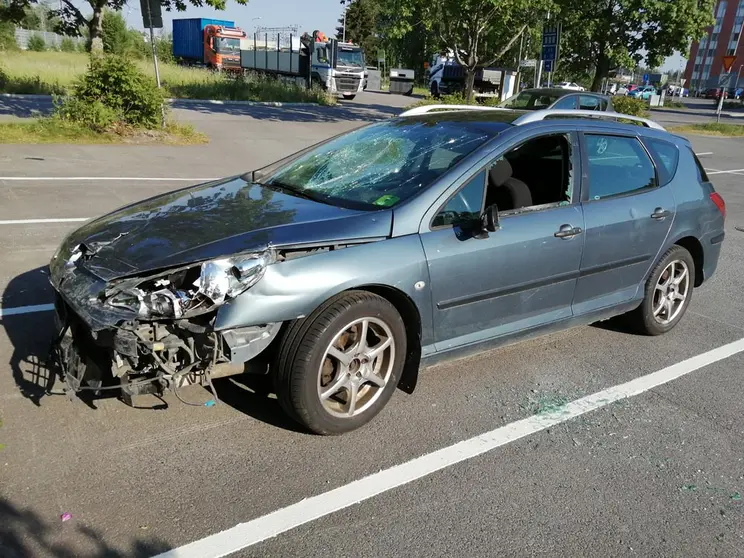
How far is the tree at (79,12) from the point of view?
16734 millimetres

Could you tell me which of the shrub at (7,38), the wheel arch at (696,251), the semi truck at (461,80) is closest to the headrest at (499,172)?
the wheel arch at (696,251)

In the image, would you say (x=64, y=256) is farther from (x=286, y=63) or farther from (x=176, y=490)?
(x=286, y=63)

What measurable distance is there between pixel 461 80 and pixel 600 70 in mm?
14832

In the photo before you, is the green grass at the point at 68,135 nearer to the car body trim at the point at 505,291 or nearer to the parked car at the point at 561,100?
the parked car at the point at 561,100

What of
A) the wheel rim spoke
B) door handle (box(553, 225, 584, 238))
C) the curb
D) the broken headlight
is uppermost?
door handle (box(553, 225, 584, 238))

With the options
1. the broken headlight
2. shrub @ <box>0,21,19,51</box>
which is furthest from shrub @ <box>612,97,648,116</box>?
shrub @ <box>0,21,19,51</box>

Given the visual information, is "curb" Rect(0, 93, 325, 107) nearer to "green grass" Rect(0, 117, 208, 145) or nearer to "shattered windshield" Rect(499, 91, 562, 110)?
"green grass" Rect(0, 117, 208, 145)

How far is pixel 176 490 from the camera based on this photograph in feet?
9.37

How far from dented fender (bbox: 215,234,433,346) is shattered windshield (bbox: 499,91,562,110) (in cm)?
1293

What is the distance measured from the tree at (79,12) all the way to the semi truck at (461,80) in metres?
21.3

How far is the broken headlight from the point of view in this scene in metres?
2.89

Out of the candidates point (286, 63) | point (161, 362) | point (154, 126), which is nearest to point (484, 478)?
point (161, 362)

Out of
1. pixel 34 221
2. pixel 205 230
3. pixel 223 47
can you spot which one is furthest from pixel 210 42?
pixel 205 230

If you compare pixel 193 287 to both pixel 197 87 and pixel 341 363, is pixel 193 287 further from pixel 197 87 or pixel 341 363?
pixel 197 87
